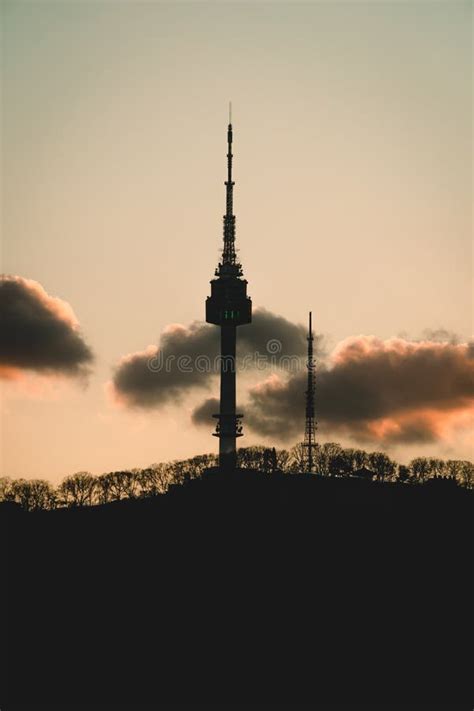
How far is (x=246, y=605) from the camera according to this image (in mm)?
123188

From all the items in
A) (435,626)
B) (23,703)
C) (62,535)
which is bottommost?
(23,703)

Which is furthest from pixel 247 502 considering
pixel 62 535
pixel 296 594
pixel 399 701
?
pixel 399 701

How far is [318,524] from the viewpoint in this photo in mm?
150875

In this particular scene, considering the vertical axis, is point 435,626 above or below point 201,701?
above

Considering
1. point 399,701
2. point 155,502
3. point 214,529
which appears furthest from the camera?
point 155,502

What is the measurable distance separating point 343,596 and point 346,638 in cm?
941

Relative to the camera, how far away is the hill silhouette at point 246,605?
107875 mm

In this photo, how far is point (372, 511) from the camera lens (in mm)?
161625

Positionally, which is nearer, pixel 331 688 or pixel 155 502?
pixel 331 688

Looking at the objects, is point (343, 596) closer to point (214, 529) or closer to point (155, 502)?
point (214, 529)

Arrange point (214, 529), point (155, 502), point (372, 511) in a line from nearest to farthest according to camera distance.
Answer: point (214, 529)
point (372, 511)
point (155, 502)

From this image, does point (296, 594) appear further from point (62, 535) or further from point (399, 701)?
point (62, 535)

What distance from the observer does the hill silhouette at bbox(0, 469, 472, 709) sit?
10788 centimetres

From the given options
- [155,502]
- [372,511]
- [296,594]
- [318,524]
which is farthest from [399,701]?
[155,502]
